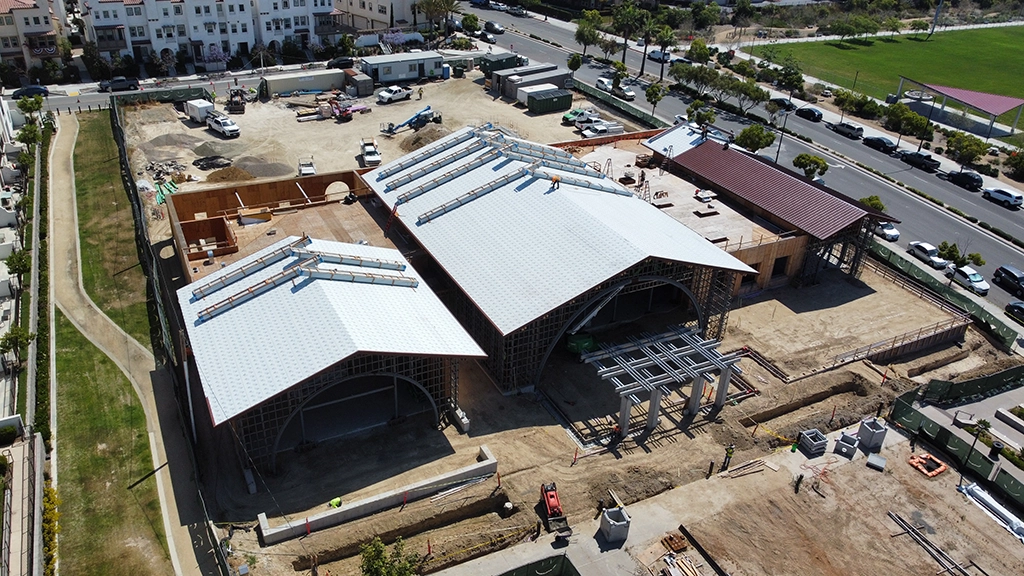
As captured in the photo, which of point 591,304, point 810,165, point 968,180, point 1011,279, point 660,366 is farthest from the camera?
point 968,180

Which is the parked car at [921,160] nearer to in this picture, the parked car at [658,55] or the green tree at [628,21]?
the parked car at [658,55]

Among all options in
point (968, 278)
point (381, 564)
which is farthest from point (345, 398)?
point (968, 278)

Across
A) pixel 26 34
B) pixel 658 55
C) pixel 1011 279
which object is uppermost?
pixel 26 34

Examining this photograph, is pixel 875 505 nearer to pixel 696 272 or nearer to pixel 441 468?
pixel 696 272

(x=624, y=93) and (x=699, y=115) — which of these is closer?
(x=699, y=115)

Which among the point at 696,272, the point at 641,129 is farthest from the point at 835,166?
the point at 696,272

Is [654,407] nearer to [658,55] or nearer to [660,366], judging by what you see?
[660,366]

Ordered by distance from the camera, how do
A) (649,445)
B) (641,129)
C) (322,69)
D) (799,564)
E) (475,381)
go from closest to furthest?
(799,564) < (649,445) < (475,381) < (641,129) < (322,69)
